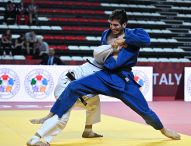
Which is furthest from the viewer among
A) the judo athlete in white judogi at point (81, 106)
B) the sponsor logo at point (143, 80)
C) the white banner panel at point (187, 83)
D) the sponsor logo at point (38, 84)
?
the white banner panel at point (187, 83)

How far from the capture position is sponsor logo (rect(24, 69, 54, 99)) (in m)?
13.5

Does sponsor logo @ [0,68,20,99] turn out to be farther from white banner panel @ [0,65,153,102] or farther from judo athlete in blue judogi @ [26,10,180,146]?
judo athlete in blue judogi @ [26,10,180,146]

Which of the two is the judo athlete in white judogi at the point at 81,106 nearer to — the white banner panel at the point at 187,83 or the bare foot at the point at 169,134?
the bare foot at the point at 169,134

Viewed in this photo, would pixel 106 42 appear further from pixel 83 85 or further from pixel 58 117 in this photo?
pixel 58 117

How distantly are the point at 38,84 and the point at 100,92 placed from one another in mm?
7924

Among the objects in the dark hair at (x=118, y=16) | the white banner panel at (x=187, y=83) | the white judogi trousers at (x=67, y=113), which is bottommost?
the white banner panel at (x=187, y=83)

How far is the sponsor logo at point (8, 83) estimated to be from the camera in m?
13.3

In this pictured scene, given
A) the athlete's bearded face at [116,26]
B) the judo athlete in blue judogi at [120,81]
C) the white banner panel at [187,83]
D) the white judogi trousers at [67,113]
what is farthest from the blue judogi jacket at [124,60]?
the white banner panel at [187,83]

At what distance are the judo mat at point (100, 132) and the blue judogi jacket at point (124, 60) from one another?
0.81 meters

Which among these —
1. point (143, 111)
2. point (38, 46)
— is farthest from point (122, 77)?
point (38, 46)

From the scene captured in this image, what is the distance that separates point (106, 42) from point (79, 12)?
52.8ft

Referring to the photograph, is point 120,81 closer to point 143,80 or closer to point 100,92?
point 100,92

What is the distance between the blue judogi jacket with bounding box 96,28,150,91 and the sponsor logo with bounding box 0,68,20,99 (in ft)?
26.0

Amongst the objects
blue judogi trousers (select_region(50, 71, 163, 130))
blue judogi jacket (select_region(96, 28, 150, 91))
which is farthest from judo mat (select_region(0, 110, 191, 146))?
blue judogi jacket (select_region(96, 28, 150, 91))
